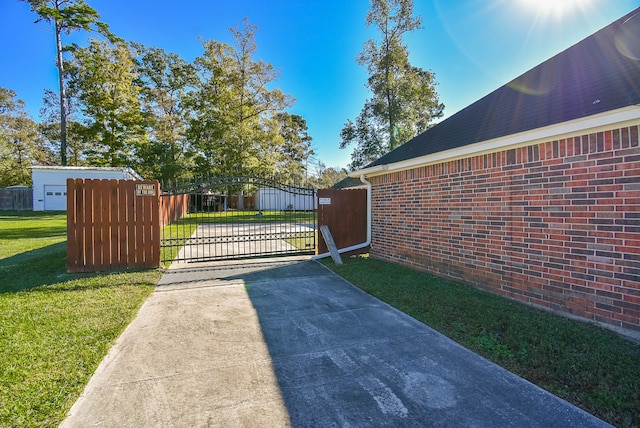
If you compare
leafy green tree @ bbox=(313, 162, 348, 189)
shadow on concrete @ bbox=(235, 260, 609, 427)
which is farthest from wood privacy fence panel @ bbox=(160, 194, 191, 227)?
leafy green tree @ bbox=(313, 162, 348, 189)

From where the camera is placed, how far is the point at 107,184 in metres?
6.02

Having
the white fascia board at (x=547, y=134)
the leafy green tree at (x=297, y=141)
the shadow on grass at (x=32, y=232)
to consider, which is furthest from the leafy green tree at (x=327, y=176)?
the white fascia board at (x=547, y=134)

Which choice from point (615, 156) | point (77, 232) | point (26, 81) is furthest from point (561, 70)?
point (26, 81)

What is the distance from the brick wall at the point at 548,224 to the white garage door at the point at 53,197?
26236 millimetres

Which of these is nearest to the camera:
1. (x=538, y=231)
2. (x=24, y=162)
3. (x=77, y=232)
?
(x=538, y=231)

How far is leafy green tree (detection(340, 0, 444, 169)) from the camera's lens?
17.9 m

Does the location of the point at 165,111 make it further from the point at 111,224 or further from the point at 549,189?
the point at 549,189

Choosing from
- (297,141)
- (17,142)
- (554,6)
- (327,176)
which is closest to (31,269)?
(554,6)

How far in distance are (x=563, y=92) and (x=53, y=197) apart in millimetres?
28919

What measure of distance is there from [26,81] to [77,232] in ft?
111

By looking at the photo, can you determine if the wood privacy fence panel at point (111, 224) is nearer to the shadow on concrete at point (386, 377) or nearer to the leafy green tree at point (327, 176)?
the shadow on concrete at point (386, 377)

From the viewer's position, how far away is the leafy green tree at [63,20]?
2167 centimetres

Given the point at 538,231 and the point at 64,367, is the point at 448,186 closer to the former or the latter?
the point at 538,231

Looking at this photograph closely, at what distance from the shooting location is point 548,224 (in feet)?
12.6
